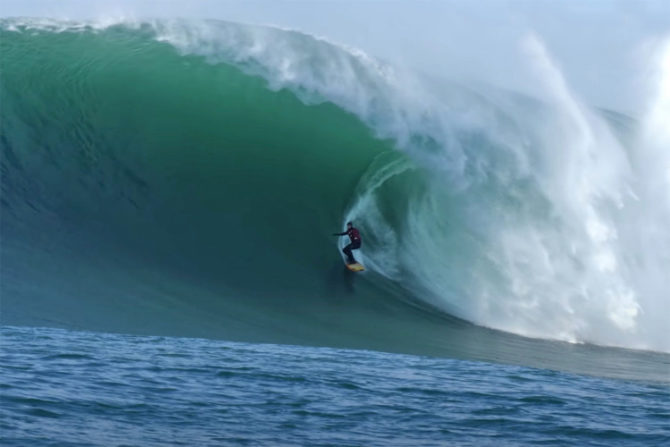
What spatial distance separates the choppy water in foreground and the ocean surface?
32 millimetres

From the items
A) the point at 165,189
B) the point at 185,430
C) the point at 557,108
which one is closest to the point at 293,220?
the point at 165,189

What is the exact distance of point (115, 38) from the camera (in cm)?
1594

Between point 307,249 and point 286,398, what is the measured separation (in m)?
4.20

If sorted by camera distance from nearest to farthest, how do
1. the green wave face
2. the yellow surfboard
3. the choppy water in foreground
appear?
the choppy water in foreground, the green wave face, the yellow surfboard

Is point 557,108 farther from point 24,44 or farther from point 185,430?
point 185,430

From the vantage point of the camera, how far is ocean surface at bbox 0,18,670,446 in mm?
8336

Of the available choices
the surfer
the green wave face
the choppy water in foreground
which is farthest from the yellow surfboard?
the choppy water in foreground

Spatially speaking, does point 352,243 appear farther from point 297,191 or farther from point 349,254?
point 297,191

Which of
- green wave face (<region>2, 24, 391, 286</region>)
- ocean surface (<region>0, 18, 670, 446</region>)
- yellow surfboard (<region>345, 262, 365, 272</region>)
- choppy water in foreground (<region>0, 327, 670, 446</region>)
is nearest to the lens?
choppy water in foreground (<region>0, 327, 670, 446</region>)

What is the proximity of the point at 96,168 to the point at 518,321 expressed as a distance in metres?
5.13

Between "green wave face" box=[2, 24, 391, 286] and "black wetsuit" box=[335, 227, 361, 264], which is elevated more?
"green wave face" box=[2, 24, 391, 286]

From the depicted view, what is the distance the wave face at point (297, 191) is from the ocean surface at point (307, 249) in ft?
0.11

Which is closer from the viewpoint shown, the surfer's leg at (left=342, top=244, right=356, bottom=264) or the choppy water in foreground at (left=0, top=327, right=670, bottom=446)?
the choppy water in foreground at (left=0, top=327, right=670, bottom=446)

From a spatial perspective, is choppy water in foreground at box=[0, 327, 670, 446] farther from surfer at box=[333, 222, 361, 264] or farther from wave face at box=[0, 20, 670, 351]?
surfer at box=[333, 222, 361, 264]
